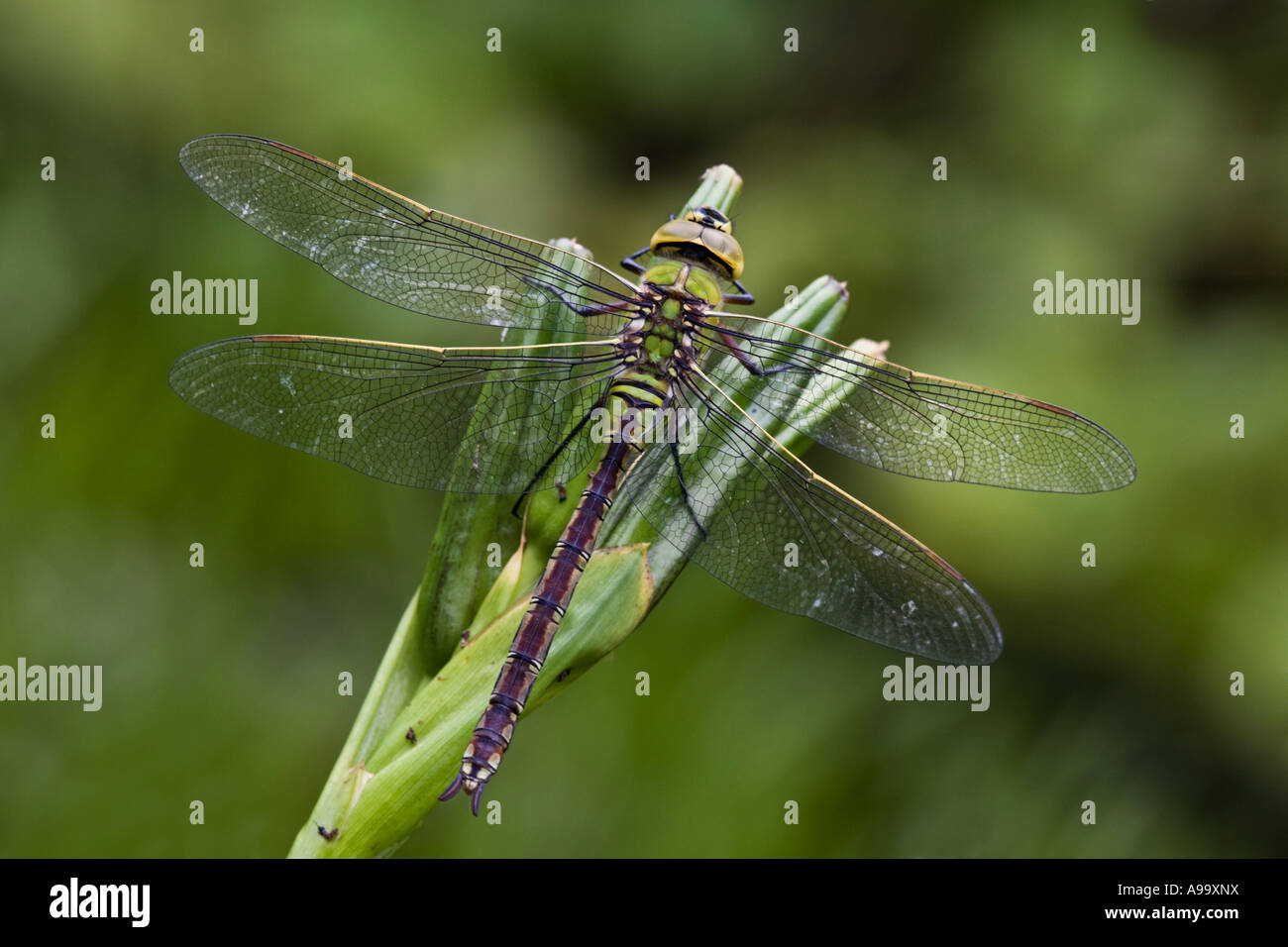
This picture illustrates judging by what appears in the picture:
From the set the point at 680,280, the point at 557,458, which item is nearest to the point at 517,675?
the point at 557,458

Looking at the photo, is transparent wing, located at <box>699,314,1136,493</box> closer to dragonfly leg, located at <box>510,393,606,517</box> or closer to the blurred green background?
dragonfly leg, located at <box>510,393,606,517</box>

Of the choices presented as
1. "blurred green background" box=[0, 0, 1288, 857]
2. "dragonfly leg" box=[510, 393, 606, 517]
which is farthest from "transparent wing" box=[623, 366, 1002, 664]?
"blurred green background" box=[0, 0, 1288, 857]

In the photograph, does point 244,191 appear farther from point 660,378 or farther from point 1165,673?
point 1165,673

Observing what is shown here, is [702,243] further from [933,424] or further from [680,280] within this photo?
[933,424]

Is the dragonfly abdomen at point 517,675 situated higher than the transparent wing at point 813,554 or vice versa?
the transparent wing at point 813,554

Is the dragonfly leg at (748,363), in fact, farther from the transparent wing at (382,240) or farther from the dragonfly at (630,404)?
the transparent wing at (382,240)

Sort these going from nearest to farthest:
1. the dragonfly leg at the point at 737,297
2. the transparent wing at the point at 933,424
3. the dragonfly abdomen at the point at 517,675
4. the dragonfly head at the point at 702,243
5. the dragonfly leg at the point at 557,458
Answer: the dragonfly abdomen at the point at 517,675
the dragonfly leg at the point at 557,458
the transparent wing at the point at 933,424
the dragonfly head at the point at 702,243
the dragonfly leg at the point at 737,297

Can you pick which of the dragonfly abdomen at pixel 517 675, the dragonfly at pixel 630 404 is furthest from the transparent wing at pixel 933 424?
the dragonfly abdomen at pixel 517 675
